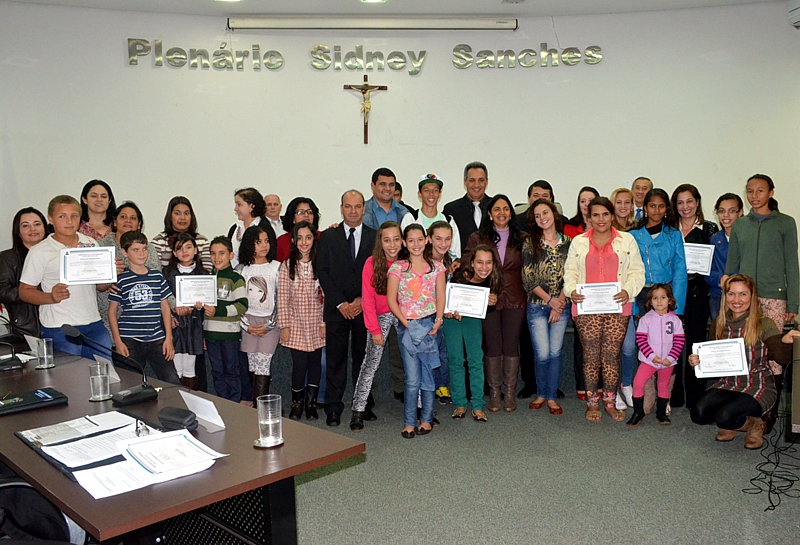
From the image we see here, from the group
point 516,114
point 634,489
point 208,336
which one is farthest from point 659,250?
point 208,336

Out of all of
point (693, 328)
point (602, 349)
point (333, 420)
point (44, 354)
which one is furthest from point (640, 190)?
point (44, 354)

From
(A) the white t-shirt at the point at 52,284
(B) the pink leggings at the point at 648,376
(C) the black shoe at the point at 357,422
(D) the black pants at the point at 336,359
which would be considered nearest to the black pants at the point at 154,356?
(A) the white t-shirt at the point at 52,284

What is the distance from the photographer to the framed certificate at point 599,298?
4602mm

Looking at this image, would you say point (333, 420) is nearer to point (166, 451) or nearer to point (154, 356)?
point (154, 356)

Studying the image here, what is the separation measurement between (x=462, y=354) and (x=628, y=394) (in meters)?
1.31

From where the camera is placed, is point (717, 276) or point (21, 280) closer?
point (21, 280)

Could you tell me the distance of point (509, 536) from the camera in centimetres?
305

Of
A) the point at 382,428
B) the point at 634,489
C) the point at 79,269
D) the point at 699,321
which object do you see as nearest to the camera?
the point at 634,489

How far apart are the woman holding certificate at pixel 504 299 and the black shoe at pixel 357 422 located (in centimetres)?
99

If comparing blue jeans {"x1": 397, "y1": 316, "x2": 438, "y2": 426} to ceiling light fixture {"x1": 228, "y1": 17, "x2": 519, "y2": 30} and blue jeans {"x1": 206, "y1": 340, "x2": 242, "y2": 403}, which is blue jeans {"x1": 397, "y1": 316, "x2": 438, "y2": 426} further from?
ceiling light fixture {"x1": 228, "y1": 17, "x2": 519, "y2": 30}

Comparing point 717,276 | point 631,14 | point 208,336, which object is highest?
point 631,14

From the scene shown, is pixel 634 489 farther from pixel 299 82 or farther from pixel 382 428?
pixel 299 82

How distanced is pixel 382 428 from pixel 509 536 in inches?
69.2

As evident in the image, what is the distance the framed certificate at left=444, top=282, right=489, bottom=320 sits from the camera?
14.9 feet
